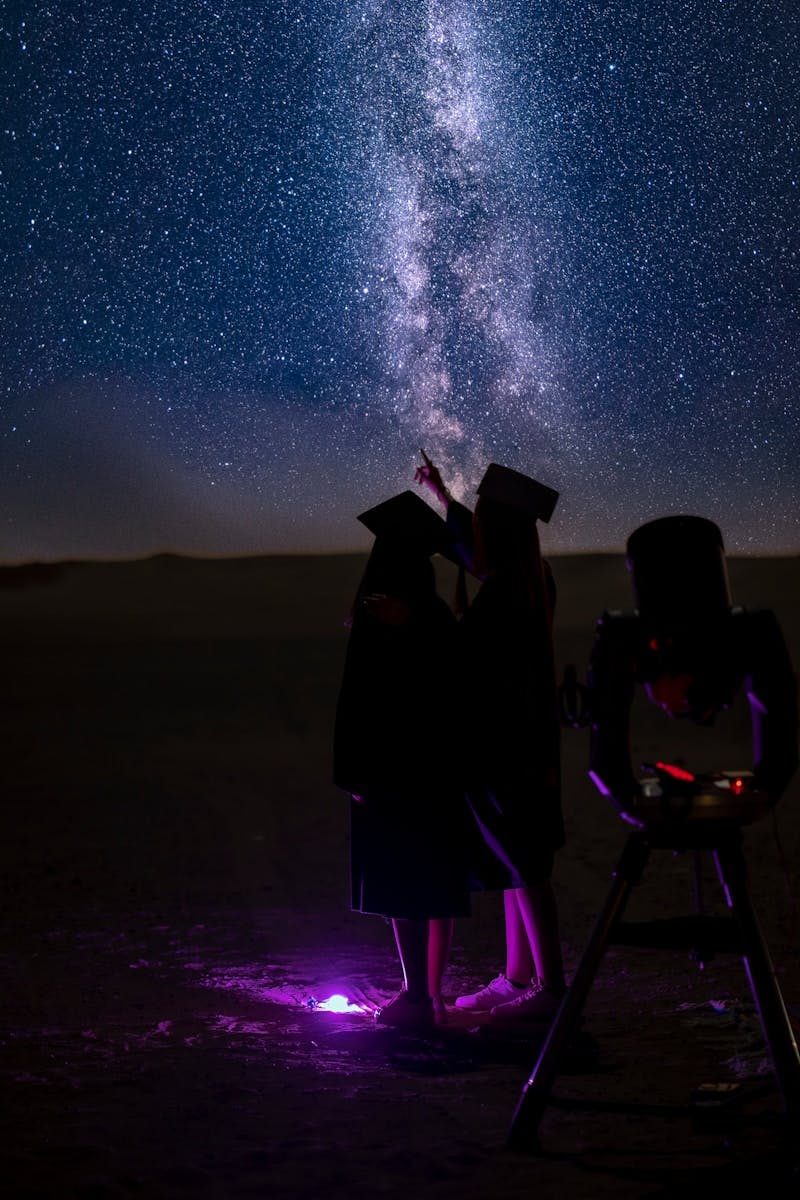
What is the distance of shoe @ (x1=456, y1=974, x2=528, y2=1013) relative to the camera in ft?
17.6

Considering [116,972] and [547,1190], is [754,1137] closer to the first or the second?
[547,1190]

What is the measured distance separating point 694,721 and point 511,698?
150 cm

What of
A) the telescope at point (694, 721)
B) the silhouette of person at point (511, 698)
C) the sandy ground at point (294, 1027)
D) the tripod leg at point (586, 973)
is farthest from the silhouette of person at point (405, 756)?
the telescope at point (694, 721)

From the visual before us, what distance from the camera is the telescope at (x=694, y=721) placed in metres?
3.53

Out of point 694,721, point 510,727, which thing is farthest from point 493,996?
point 694,721

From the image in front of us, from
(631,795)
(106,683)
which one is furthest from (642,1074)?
(106,683)

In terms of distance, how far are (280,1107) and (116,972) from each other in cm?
281

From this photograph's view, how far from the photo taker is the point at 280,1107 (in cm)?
421

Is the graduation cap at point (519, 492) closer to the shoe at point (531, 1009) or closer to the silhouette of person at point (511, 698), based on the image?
the silhouette of person at point (511, 698)

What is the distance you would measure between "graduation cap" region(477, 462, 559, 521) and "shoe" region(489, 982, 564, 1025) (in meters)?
1.95

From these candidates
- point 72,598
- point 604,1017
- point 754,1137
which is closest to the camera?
point 754,1137

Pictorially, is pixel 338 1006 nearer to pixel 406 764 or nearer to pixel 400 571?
pixel 406 764

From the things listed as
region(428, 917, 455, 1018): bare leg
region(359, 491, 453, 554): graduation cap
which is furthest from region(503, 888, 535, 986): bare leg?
region(359, 491, 453, 554): graduation cap

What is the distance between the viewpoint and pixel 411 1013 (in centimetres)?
516
